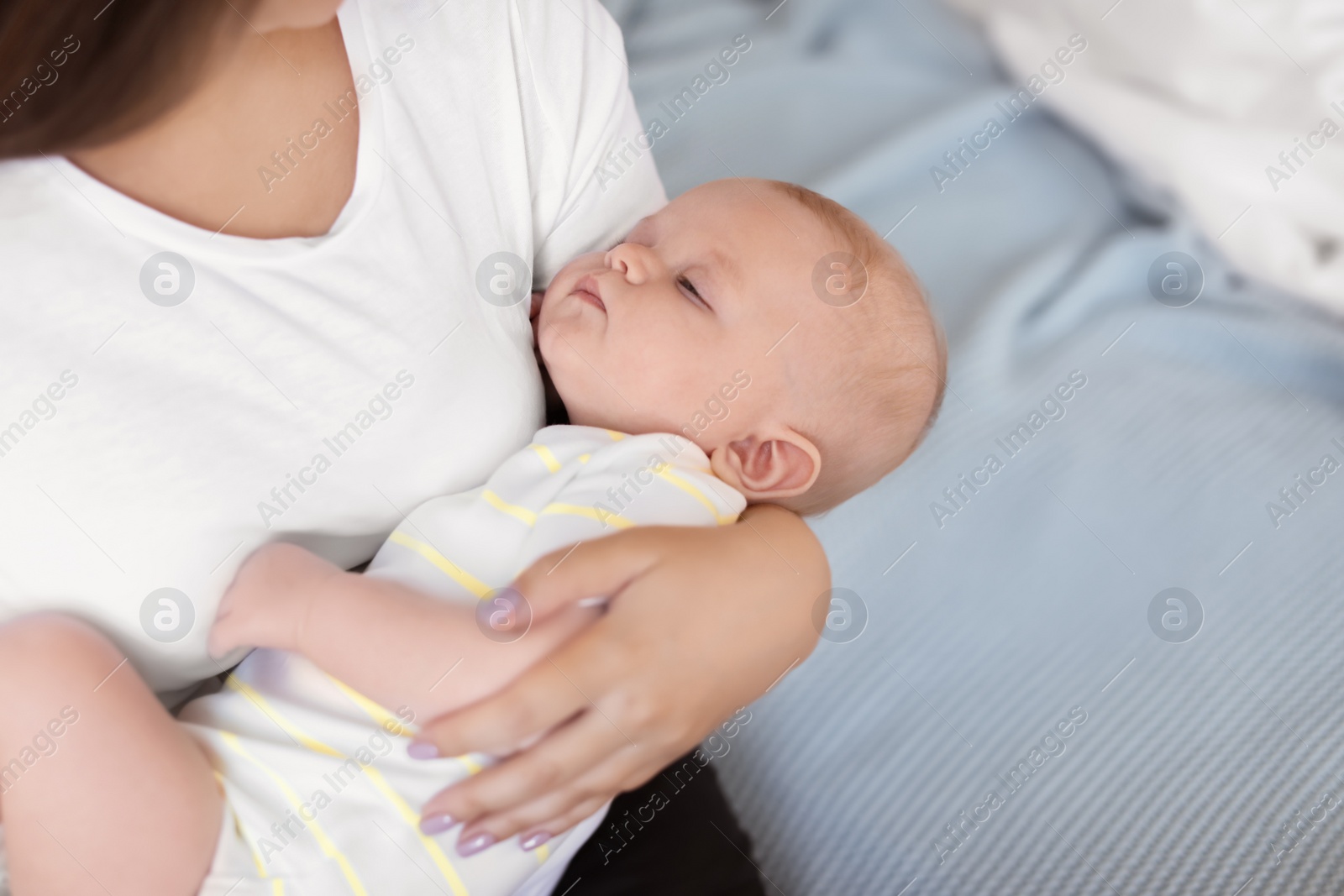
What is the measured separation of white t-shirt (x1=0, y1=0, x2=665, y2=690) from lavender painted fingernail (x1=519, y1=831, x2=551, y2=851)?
0.88ft

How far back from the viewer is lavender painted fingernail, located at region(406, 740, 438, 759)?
2.19 feet

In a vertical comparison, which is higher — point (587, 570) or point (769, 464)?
point (587, 570)

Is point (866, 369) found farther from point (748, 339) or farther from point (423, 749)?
point (423, 749)

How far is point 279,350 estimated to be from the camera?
685mm

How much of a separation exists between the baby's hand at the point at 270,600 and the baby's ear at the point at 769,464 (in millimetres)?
371

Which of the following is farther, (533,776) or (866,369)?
(866,369)

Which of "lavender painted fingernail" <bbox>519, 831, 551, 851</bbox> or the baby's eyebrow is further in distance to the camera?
the baby's eyebrow

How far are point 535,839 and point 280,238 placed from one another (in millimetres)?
487

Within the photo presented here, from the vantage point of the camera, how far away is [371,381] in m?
0.73

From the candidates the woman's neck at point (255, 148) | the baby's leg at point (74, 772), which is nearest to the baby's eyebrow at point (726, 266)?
the woman's neck at point (255, 148)

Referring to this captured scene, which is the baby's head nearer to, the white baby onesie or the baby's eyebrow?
the baby's eyebrow

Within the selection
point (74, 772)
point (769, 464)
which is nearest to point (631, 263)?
point (769, 464)

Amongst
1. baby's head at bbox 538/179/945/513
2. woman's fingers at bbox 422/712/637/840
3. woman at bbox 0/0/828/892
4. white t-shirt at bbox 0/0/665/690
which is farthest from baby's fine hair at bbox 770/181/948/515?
woman's fingers at bbox 422/712/637/840

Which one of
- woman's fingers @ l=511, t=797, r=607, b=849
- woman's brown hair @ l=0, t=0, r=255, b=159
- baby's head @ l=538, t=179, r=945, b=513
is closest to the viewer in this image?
woman's brown hair @ l=0, t=0, r=255, b=159
